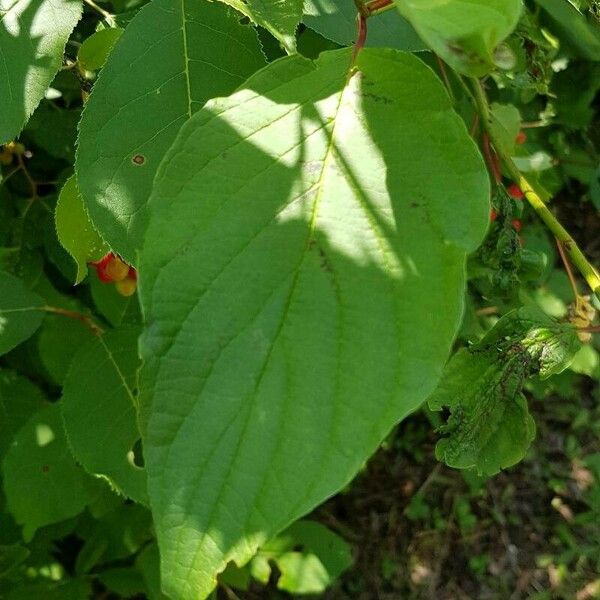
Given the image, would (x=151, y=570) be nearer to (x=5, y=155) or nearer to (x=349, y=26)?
(x=5, y=155)

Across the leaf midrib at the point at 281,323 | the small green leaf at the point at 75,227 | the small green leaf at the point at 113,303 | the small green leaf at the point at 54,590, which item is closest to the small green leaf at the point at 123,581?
the small green leaf at the point at 54,590

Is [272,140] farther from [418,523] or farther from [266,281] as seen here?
[418,523]

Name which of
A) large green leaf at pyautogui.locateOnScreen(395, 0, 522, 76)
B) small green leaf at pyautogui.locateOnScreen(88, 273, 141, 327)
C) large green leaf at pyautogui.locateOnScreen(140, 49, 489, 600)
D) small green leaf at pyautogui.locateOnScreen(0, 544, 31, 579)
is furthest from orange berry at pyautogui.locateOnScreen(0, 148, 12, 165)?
large green leaf at pyautogui.locateOnScreen(395, 0, 522, 76)

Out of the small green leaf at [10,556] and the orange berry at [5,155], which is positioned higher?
the orange berry at [5,155]

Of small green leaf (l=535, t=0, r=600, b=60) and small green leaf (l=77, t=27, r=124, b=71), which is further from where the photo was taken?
small green leaf (l=535, t=0, r=600, b=60)

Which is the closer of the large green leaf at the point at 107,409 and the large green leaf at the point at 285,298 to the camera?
the large green leaf at the point at 285,298

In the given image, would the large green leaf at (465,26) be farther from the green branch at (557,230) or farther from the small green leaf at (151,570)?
the small green leaf at (151,570)

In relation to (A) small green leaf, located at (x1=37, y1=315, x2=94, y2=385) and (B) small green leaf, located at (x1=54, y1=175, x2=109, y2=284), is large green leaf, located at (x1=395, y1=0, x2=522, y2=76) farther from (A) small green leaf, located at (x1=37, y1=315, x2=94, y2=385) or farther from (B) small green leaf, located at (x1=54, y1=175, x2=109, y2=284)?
(A) small green leaf, located at (x1=37, y1=315, x2=94, y2=385)
